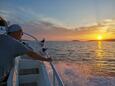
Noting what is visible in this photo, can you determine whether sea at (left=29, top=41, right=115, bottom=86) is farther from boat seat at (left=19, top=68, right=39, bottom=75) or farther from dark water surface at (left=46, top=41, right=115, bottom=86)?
boat seat at (left=19, top=68, right=39, bottom=75)

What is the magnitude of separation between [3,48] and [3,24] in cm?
332

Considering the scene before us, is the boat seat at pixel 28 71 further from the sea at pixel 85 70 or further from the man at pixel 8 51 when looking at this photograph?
the man at pixel 8 51

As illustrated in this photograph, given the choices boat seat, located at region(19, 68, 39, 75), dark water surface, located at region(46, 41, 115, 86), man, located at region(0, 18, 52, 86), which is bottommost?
dark water surface, located at region(46, 41, 115, 86)

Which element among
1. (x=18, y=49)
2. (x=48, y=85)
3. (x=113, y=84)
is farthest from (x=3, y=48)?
(x=113, y=84)

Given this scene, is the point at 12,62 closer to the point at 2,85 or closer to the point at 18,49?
the point at 18,49

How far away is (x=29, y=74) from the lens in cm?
642

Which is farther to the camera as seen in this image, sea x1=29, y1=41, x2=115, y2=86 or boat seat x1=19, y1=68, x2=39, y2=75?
sea x1=29, y1=41, x2=115, y2=86

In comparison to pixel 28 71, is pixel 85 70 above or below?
below

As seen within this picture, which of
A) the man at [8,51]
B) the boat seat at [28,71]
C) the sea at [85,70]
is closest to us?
the man at [8,51]

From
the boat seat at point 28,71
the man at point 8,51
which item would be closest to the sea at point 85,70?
the boat seat at point 28,71

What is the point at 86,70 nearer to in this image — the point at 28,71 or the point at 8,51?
the point at 28,71

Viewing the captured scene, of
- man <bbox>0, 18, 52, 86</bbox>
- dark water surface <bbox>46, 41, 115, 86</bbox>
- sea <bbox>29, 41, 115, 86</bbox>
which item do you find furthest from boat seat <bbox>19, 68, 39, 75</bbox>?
dark water surface <bbox>46, 41, 115, 86</bbox>

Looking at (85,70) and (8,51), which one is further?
(85,70)

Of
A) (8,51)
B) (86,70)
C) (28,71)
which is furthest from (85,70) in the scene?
(8,51)
